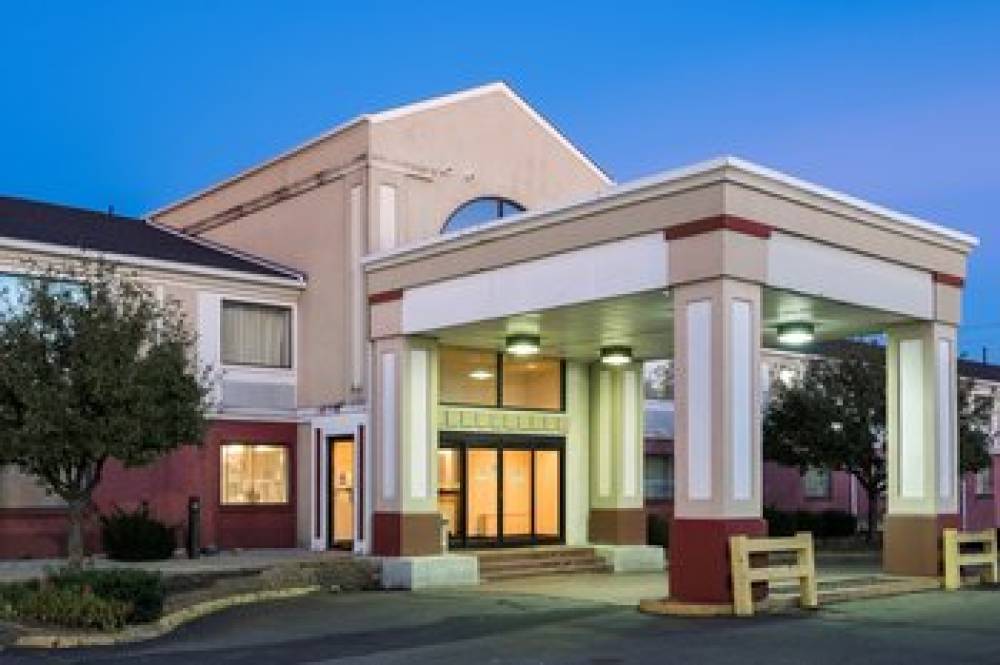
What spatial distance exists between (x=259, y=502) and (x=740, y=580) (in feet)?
39.0

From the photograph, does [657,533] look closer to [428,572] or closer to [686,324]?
[428,572]

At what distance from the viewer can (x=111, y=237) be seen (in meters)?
26.5

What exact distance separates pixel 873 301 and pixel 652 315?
11.2 feet

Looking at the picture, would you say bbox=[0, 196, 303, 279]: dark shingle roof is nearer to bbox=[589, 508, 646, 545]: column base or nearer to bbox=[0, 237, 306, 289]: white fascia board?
bbox=[0, 237, 306, 289]: white fascia board

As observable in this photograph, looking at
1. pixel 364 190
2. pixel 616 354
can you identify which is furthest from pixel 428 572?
pixel 364 190

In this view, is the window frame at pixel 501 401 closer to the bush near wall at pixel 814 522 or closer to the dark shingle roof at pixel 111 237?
the dark shingle roof at pixel 111 237

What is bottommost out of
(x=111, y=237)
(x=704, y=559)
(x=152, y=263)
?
(x=704, y=559)

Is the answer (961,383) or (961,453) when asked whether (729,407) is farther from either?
(961,383)

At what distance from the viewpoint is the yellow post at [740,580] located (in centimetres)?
1625

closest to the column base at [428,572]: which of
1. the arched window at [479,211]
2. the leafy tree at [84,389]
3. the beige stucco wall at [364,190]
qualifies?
the beige stucco wall at [364,190]

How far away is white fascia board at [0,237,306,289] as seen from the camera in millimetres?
22109

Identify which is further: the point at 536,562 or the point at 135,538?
the point at 536,562

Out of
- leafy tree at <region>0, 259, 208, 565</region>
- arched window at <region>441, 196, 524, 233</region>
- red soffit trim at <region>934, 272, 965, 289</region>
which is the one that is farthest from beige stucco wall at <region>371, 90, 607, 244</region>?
leafy tree at <region>0, 259, 208, 565</region>

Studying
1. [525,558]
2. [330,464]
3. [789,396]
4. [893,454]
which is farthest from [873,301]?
[789,396]
